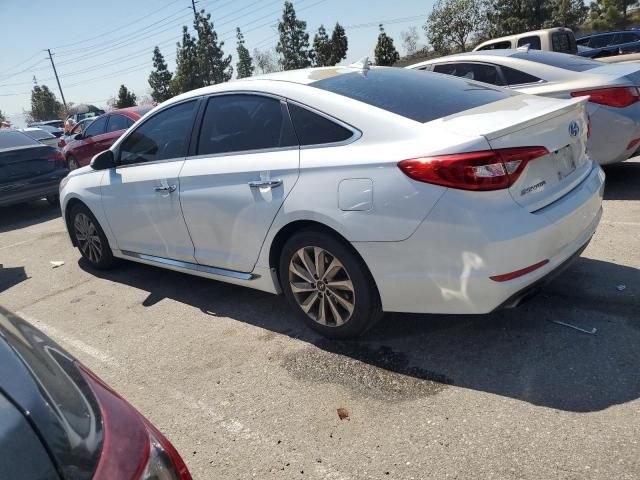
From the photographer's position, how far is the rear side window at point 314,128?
3.36 meters

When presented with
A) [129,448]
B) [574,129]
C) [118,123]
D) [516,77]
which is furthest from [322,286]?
[118,123]

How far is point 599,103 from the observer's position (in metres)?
5.78

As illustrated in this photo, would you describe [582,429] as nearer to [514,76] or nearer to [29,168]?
[514,76]

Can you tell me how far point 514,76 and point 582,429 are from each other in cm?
496

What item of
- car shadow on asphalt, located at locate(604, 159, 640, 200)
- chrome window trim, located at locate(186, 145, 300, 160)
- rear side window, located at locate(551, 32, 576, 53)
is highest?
rear side window, located at locate(551, 32, 576, 53)

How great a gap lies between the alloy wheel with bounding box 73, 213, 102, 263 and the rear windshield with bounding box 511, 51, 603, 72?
5119mm

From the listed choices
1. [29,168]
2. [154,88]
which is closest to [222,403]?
[29,168]

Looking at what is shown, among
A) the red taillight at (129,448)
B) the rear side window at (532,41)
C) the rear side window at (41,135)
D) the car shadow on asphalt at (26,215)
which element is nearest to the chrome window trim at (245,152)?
the red taillight at (129,448)

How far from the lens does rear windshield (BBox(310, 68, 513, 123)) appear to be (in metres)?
3.38

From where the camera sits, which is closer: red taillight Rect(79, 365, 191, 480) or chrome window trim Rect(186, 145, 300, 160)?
red taillight Rect(79, 365, 191, 480)

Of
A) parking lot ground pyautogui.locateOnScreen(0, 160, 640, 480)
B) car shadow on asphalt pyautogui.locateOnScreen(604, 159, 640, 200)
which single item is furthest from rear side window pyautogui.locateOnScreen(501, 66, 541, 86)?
parking lot ground pyautogui.locateOnScreen(0, 160, 640, 480)

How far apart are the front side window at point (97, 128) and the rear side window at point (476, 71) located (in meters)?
8.44

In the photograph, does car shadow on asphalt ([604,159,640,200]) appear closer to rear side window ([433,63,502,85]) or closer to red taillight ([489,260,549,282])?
rear side window ([433,63,502,85])

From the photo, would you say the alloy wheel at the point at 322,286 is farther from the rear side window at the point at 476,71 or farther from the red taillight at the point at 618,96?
the rear side window at the point at 476,71
